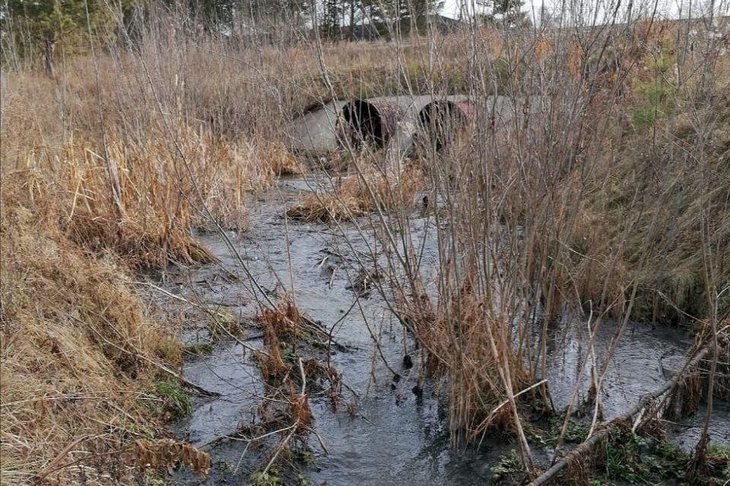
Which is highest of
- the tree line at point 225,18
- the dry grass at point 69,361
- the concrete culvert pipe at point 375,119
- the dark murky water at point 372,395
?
the tree line at point 225,18

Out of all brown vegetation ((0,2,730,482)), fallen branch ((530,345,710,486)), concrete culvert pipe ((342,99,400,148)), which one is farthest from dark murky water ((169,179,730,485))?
concrete culvert pipe ((342,99,400,148))

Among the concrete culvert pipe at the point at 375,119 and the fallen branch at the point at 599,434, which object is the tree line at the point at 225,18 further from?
the fallen branch at the point at 599,434

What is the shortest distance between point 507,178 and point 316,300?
275 cm

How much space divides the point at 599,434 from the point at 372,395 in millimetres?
1442

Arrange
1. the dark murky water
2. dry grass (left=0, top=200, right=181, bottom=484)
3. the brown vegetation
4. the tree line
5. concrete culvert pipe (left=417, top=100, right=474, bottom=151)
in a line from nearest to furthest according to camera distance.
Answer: dry grass (left=0, top=200, right=181, bottom=484) < the brown vegetation < concrete culvert pipe (left=417, top=100, right=474, bottom=151) < the dark murky water < the tree line

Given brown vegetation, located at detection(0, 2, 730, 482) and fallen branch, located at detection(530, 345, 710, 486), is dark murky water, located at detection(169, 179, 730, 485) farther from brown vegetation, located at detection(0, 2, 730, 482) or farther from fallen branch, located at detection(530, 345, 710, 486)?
fallen branch, located at detection(530, 345, 710, 486)

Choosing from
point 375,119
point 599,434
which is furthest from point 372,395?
point 375,119

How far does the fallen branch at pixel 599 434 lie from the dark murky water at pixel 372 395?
0.97 ft

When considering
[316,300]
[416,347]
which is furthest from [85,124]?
[416,347]

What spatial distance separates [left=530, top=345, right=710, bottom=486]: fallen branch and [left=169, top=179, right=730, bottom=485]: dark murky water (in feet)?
0.97

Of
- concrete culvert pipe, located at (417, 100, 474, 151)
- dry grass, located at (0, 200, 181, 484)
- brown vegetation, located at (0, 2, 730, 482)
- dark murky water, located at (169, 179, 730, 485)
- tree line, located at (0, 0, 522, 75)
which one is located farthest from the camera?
tree line, located at (0, 0, 522, 75)

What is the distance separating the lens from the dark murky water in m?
3.68

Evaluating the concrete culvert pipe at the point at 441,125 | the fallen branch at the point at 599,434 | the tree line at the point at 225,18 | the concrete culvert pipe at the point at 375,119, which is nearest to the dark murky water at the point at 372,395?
the fallen branch at the point at 599,434

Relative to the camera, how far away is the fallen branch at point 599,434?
304 cm
